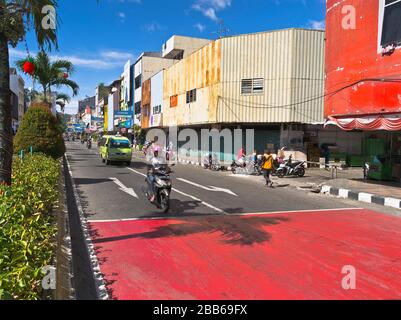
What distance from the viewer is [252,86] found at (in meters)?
27.4

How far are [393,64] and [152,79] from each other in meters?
35.6

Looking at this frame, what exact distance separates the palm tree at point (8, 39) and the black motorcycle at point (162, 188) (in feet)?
15.2

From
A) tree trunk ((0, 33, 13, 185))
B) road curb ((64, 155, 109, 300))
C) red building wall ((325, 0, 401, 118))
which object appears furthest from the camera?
red building wall ((325, 0, 401, 118))

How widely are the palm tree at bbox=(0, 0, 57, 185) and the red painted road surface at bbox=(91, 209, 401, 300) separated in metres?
2.15

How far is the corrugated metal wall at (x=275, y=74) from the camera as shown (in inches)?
1028

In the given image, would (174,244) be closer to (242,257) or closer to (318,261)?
(242,257)

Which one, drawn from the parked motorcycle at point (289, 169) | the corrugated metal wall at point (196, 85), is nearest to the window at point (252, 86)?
the corrugated metal wall at point (196, 85)

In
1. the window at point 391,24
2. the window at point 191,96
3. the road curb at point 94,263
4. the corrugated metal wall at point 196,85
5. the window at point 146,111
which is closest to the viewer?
the road curb at point 94,263

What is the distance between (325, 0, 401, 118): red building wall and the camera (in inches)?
572

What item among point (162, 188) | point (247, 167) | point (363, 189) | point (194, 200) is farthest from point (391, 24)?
point (247, 167)

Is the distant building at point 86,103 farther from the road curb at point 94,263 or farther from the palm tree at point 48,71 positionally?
the road curb at point 94,263

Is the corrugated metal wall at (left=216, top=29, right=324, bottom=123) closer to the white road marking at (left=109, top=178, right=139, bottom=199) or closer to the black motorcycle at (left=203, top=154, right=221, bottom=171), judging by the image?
the black motorcycle at (left=203, top=154, right=221, bottom=171)

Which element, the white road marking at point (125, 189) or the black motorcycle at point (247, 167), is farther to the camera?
the black motorcycle at point (247, 167)

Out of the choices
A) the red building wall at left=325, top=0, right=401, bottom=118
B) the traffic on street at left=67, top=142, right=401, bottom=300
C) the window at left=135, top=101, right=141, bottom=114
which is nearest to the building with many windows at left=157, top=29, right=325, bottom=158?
the red building wall at left=325, top=0, right=401, bottom=118
